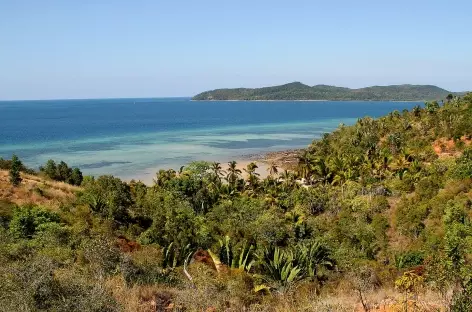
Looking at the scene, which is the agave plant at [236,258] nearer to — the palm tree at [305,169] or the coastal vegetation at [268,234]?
the coastal vegetation at [268,234]

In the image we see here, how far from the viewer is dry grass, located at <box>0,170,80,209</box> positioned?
27.0 m

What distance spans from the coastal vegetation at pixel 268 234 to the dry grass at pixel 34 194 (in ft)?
0.43

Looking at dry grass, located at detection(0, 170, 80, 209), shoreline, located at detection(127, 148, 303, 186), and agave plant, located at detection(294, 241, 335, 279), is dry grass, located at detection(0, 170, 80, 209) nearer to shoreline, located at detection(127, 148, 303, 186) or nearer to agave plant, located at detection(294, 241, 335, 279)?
agave plant, located at detection(294, 241, 335, 279)

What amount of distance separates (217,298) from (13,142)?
10235 cm

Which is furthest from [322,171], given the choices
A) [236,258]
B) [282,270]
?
[282,270]

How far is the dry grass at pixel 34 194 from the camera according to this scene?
26970mm

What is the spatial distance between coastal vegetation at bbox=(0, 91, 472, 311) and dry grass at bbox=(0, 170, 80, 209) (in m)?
0.13

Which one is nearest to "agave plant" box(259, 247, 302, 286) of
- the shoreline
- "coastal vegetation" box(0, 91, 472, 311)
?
"coastal vegetation" box(0, 91, 472, 311)

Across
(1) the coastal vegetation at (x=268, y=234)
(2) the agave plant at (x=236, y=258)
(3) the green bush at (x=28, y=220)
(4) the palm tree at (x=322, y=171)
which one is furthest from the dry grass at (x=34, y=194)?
(4) the palm tree at (x=322, y=171)

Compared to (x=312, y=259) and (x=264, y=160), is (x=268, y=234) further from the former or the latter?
(x=264, y=160)

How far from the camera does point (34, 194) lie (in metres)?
28.1

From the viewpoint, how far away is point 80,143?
320 feet

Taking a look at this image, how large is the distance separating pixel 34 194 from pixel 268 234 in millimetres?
16714

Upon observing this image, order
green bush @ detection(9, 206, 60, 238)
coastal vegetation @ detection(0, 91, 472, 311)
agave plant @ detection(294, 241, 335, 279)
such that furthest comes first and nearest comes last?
green bush @ detection(9, 206, 60, 238), agave plant @ detection(294, 241, 335, 279), coastal vegetation @ detection(0, 91, 472, 311)
